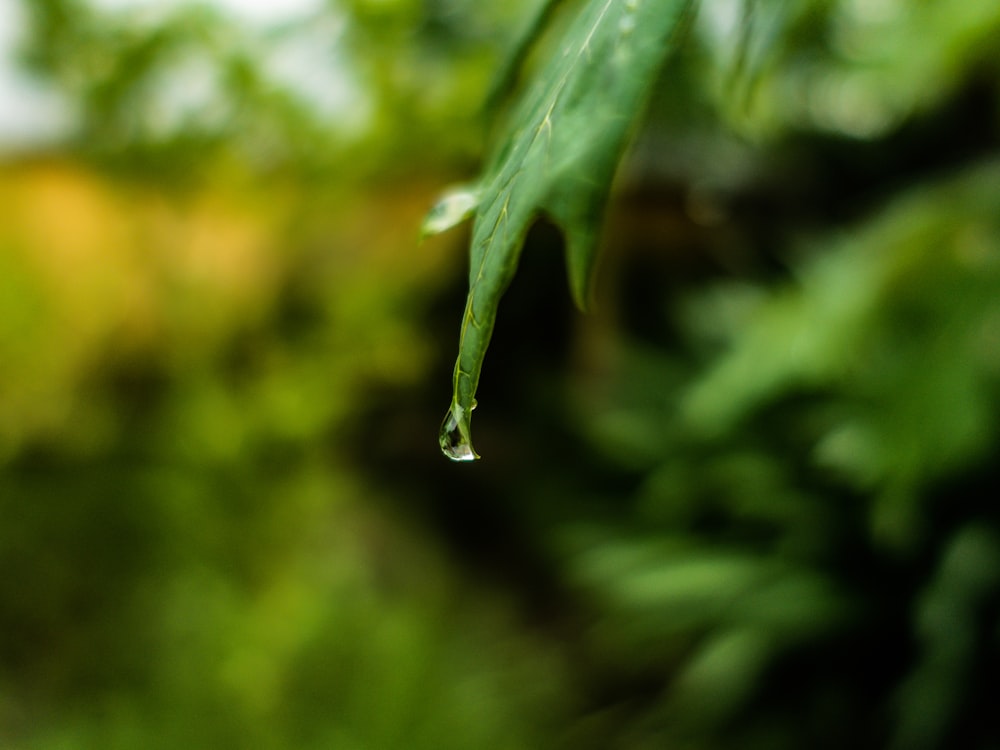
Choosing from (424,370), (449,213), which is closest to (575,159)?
(449,213)

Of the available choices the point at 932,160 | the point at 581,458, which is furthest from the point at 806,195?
the point at 581,458

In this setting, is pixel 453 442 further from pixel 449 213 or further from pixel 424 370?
pixel 424 370

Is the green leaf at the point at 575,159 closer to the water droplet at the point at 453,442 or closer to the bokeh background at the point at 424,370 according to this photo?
the water droplet at the point at 453,442

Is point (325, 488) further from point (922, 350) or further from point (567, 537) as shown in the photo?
point (922, 350)

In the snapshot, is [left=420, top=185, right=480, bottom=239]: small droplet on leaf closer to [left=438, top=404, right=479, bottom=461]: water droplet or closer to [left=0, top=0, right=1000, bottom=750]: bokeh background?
[left=438, top=404, right=479, bottom=461]: water droplet

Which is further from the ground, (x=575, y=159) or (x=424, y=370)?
(x=575, y=159)

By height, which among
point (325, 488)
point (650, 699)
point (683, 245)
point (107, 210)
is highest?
point (107, 210)
